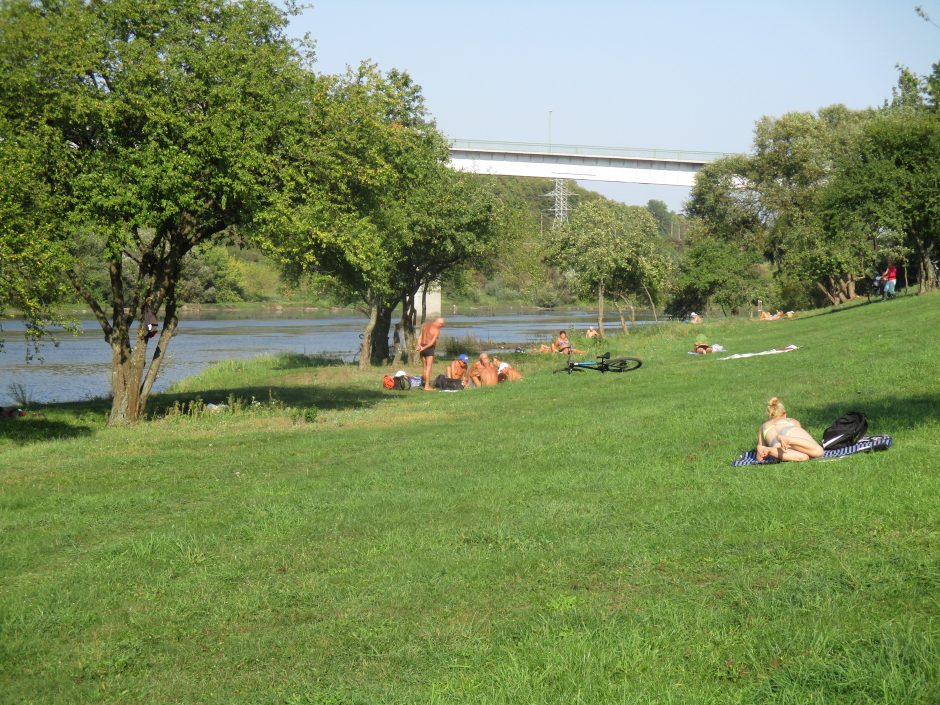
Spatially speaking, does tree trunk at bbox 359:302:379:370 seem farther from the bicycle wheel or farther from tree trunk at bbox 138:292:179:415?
tree trunk at bbox 138:292:179:415

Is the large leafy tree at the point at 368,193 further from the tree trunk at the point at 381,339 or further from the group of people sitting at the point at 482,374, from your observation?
the group of people sitting at the point at 482,374

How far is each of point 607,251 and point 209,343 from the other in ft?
70.7

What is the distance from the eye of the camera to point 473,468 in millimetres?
11727

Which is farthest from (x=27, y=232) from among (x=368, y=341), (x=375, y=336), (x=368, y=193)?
(x=375, y=336)

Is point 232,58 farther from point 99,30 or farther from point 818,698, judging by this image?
point 818,698

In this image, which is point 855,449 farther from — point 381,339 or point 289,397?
point 381,339

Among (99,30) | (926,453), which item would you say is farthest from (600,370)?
(926,453)

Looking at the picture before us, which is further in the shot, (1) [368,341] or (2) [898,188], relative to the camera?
(2) [898,188]

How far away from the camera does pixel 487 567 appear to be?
7.41m

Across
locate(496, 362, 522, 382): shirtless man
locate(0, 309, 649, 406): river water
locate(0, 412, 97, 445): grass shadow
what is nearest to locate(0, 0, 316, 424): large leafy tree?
locate(0, 412, 97, 445): grass shadow

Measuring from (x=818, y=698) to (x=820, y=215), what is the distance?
4300cm

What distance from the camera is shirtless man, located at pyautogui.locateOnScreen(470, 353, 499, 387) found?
27.2 meters

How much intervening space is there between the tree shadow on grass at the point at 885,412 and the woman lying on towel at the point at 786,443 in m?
1.36

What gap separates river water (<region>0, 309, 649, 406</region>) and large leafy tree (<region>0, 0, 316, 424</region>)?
1967 millimetres
